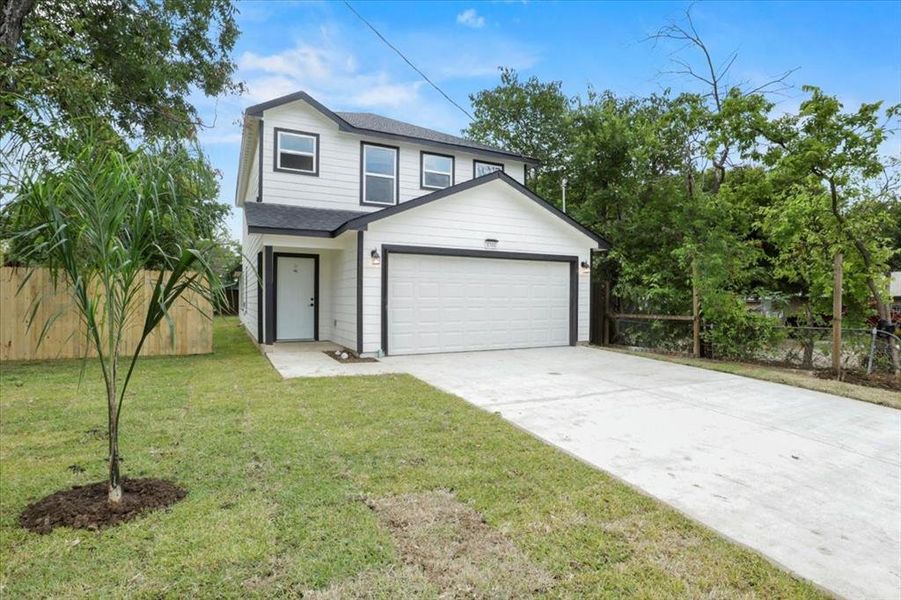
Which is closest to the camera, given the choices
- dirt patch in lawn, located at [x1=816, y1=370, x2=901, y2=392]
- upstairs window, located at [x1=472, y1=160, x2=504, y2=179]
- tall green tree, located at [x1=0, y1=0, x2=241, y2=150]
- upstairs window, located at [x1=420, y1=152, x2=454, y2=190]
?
tall green tree, located at [x1=0, y1=0, x2=241, y2=150]

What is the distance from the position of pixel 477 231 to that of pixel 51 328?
849 cm

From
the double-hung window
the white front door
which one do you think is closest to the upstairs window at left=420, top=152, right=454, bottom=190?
the double-hung window

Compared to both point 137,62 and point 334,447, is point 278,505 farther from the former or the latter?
point 137,62

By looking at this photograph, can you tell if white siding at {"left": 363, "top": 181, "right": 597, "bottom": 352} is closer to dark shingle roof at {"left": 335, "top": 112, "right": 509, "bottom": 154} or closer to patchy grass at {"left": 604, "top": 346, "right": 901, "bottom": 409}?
patchy grass at {"left": 604, "top": 346, "right": 901, "bottom": 409}

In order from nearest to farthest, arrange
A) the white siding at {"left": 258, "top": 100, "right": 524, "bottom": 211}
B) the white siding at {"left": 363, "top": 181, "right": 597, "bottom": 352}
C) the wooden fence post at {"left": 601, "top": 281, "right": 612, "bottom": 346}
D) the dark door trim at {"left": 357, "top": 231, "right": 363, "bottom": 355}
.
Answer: the dark door trim at {"left": 357, "top": 231, "right": 363, "bottom": 355} < the white siding at {"left": 363, "top": 181, "right": 597, "bottom": 352} < the white siding at {"left": 258, "top": 100, "right": 524, "bottom": 211} < the wooden fence post at {"left": 601, "top": 281, "right": 612, "bottom": 346}

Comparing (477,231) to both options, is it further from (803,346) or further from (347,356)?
(803,346)

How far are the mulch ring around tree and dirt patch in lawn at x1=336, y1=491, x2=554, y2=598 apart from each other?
1373 mm

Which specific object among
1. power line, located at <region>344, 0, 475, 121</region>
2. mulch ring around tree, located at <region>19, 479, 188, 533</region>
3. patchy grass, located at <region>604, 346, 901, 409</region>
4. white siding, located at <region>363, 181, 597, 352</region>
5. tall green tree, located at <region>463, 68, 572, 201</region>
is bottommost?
patchy grass, located at <region>604, 346, 901, 409</region>

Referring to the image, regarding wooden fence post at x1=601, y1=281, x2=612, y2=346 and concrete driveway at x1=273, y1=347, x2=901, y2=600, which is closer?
concrete driveway at x1=273, y1=347, x2=901, y2=600

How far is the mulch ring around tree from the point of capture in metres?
2.81

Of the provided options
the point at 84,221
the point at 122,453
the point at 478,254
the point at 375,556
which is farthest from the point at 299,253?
the point at 375,556

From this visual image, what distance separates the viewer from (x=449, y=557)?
2535 mm

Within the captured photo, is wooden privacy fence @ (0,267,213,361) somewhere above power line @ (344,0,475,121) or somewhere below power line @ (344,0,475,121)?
below

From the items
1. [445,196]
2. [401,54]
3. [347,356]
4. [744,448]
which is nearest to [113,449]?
[744,448]
